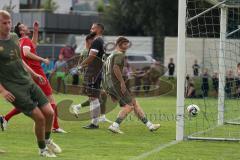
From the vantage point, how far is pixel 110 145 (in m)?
11.4

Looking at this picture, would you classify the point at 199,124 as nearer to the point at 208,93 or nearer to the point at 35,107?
the point at 35,107

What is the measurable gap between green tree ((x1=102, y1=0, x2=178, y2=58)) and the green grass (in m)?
33.9

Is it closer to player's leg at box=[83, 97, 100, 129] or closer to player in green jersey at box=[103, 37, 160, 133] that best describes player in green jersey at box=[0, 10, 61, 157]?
player in green jersey at box=[103, 37, 160, 133]

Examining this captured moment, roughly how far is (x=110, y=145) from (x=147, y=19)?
4292cm

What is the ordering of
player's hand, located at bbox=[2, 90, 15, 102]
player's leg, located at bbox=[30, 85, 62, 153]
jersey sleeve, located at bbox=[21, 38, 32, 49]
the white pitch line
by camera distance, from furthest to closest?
jersey sleeve, located at bbox=[21, 38, 32, 49]
the white pitch line
player's leg, located at bbox=[30, 85, 62, 153]
player's hand, located at bbox=[2, 90, 15, 102]

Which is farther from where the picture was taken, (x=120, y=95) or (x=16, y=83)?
(x=120, y=95)

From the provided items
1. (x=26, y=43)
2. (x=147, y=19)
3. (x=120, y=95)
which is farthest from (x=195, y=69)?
(x=26, y=43)

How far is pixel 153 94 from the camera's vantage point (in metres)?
30.3

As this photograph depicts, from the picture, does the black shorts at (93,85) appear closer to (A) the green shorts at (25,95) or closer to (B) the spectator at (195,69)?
(A) the green shorts at (25,95)

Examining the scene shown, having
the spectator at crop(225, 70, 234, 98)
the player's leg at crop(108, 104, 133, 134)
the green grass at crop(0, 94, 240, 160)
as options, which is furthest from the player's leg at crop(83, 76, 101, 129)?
the spectator at crop(225, 70, 234, 98)

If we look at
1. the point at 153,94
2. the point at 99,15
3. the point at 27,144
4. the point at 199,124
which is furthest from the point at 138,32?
the point at 27,144

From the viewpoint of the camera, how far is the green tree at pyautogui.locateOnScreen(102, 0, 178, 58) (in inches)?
2036

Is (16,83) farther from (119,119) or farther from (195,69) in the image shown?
(195,69)

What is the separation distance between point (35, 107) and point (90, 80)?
535 cm
